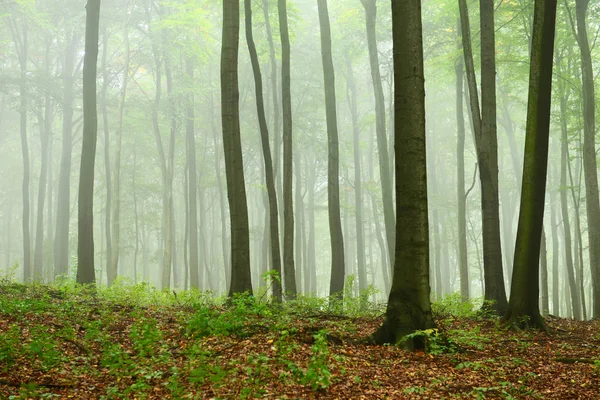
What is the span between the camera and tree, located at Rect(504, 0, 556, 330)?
8.80m

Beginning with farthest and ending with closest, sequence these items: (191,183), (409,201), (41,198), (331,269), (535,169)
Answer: (41,198)
(191,183)
(331,269)
(535,169)
(409,201)

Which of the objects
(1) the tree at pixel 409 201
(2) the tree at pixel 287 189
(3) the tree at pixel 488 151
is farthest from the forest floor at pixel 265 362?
(2) the tree at pixel 287 189

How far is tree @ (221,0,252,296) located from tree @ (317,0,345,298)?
392 cm

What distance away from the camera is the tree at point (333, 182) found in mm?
15320

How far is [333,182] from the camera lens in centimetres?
1598

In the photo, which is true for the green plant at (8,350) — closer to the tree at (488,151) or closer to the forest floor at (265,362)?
the forest floor at (265,362)

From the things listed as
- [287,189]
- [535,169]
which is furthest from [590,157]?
[287,189]

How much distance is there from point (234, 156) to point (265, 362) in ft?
21.8

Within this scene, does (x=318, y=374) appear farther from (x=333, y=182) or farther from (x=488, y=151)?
(x=333, y=182)

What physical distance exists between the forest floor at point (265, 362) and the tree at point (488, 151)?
7.83 ft

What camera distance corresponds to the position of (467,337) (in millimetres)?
7684

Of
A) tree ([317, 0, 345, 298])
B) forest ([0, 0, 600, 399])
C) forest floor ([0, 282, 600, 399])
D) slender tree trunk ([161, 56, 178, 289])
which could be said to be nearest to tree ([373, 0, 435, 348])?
forest ([0, 0, 600, 399])

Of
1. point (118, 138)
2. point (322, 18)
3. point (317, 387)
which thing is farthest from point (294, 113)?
point (317, 387)

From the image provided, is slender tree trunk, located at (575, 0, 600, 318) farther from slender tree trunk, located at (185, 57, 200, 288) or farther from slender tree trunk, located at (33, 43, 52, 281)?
slender tree trunk, located at (33, 43, 52, 281)
